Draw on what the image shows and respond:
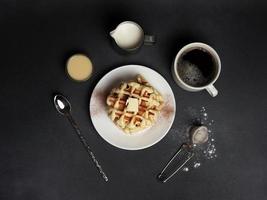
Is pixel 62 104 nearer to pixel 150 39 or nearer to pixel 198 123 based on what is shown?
pixel 150 39

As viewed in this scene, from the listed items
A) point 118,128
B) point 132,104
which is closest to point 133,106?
point 132,104

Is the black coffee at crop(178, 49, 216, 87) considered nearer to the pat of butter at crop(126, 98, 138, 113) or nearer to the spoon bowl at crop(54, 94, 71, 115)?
the pat of butter at crop(126, 98, 138, 113)

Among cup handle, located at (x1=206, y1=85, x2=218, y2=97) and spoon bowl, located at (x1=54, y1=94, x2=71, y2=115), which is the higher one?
spoon bowl, located at (x1=54, y1=94, x2=71, y2=115)

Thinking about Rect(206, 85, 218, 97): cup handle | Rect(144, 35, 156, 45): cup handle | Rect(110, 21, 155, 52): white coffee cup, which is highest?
Rect(110, 21, 155, 52): white coffee cup

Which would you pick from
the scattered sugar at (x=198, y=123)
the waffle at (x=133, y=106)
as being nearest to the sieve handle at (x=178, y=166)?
the scattered sugar at (x=198, y=123)

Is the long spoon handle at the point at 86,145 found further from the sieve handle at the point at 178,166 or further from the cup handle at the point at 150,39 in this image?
the cup handle at the point at 150,39

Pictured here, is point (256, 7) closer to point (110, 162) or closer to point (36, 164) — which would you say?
point (110, 162)

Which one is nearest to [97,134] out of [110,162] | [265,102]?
[110,162]

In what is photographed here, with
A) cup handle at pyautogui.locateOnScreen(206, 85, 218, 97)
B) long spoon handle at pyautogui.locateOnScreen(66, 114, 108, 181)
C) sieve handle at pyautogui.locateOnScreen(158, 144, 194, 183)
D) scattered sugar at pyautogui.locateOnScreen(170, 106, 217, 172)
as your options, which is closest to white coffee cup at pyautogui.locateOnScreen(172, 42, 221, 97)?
cup handle at pyautogui.locateOnScreen(206, 85, 218, 97)
